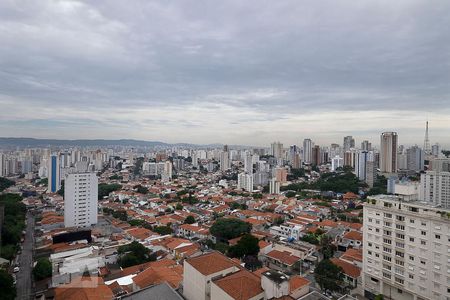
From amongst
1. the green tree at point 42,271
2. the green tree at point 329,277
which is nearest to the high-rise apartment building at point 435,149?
the green tree at point 329,277

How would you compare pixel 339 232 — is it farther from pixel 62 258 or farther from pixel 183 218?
pixel 62 258

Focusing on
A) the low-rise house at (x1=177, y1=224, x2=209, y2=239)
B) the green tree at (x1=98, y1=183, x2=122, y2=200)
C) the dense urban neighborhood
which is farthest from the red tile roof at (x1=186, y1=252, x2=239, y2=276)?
the green tree at (x1=98, y1=183, x2=122, y2=200)

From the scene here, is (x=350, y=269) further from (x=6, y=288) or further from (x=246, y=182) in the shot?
(x=246, y=182)

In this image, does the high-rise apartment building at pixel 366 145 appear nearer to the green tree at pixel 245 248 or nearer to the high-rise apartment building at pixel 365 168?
the high-rise apartment building at pixel 365 168

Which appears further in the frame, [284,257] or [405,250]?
[284,257]

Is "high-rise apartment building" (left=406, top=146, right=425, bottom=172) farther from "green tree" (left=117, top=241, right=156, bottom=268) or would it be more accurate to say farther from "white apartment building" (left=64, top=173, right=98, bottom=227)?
"white apartment building" (left=64, top=173, right=98, bottom=227)

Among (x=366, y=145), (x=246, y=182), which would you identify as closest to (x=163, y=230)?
(x=246, y=182)

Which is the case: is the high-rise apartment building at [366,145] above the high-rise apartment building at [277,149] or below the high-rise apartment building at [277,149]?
above
